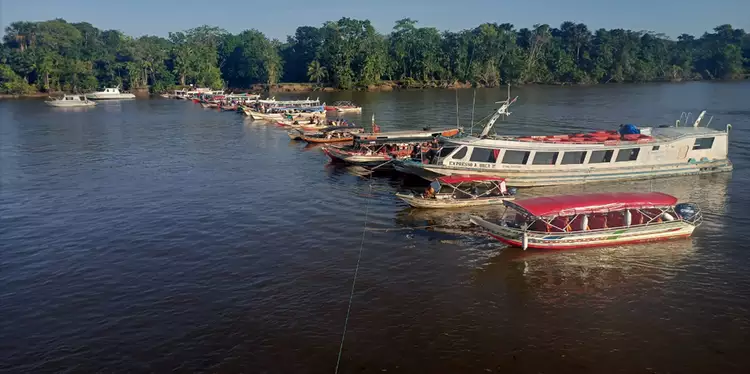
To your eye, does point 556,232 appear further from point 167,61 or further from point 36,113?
point 167,61

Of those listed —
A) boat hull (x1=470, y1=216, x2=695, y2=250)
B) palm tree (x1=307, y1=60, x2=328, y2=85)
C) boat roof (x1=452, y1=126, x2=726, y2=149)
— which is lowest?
boat hull (x1=470, y1=216, x2=695, y2=250)

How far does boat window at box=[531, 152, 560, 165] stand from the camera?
38594 mm

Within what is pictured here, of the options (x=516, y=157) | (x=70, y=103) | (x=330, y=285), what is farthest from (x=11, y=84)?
(x=330, y=285)

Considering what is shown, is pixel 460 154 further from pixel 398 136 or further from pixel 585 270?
pixel 585 270

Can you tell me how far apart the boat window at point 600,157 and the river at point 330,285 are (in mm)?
1810

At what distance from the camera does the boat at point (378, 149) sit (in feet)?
148

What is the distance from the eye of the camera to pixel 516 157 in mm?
38312

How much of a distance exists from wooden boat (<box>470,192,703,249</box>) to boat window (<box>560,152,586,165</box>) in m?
10.8

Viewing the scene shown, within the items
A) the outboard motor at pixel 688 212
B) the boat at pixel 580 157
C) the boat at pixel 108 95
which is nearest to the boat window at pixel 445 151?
the boat at pixel 580 157

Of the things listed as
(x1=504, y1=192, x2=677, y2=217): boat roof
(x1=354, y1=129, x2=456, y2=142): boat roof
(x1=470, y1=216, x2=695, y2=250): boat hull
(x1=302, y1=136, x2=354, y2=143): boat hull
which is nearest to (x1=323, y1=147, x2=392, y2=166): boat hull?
(x1=354, y1=129, x2=456, y2=142): boat roof

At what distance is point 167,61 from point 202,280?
15743 centimetres

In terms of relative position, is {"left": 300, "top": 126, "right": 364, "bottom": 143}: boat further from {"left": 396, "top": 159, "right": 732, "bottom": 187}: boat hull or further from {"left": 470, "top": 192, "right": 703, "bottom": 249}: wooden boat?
{"left": 470, "top": 192, "right": 703, "bottom": 249}: wooden boat

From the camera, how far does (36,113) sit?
99.8m

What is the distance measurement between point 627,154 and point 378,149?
62.1ft
